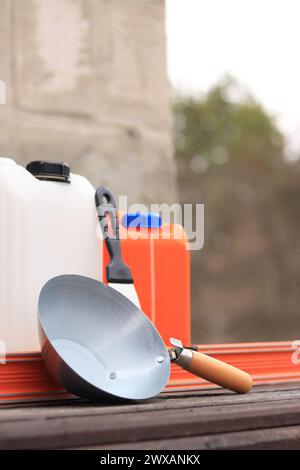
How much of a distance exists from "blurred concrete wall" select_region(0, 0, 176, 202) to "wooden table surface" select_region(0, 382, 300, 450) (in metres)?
1.01

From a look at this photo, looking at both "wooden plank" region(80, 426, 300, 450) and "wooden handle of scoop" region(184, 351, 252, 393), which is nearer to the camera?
"wooden plank" region(80, 426, 300, 450)

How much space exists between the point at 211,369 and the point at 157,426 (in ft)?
0.89

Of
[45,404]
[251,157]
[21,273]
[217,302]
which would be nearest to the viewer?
[45,404]

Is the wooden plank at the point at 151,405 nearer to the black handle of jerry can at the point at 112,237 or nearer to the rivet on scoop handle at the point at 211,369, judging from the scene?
the rivet on scoop handle at the point at 211,369

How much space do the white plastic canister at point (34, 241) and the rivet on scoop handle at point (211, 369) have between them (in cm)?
20

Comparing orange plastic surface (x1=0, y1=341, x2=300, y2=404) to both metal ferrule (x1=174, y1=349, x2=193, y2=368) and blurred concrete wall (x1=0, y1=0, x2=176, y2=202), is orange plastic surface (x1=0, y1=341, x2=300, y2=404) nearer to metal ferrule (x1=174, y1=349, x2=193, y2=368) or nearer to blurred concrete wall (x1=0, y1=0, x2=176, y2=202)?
metal ferrule (x1=174, y1=349, x2=193, y2=368)

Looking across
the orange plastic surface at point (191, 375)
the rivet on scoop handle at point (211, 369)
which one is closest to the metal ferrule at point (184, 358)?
the rivet on scoop handle at point (211, 369)

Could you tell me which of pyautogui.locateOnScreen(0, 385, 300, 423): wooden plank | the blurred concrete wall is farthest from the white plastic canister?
the blurred concrete wall

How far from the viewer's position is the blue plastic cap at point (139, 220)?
3.64 ft

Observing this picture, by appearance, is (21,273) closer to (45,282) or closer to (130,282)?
(45,282)

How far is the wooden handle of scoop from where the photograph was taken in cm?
89

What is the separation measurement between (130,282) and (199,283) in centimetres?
559

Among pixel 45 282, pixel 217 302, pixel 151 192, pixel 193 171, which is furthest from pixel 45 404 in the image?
pixel 193 171

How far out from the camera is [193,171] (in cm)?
706
